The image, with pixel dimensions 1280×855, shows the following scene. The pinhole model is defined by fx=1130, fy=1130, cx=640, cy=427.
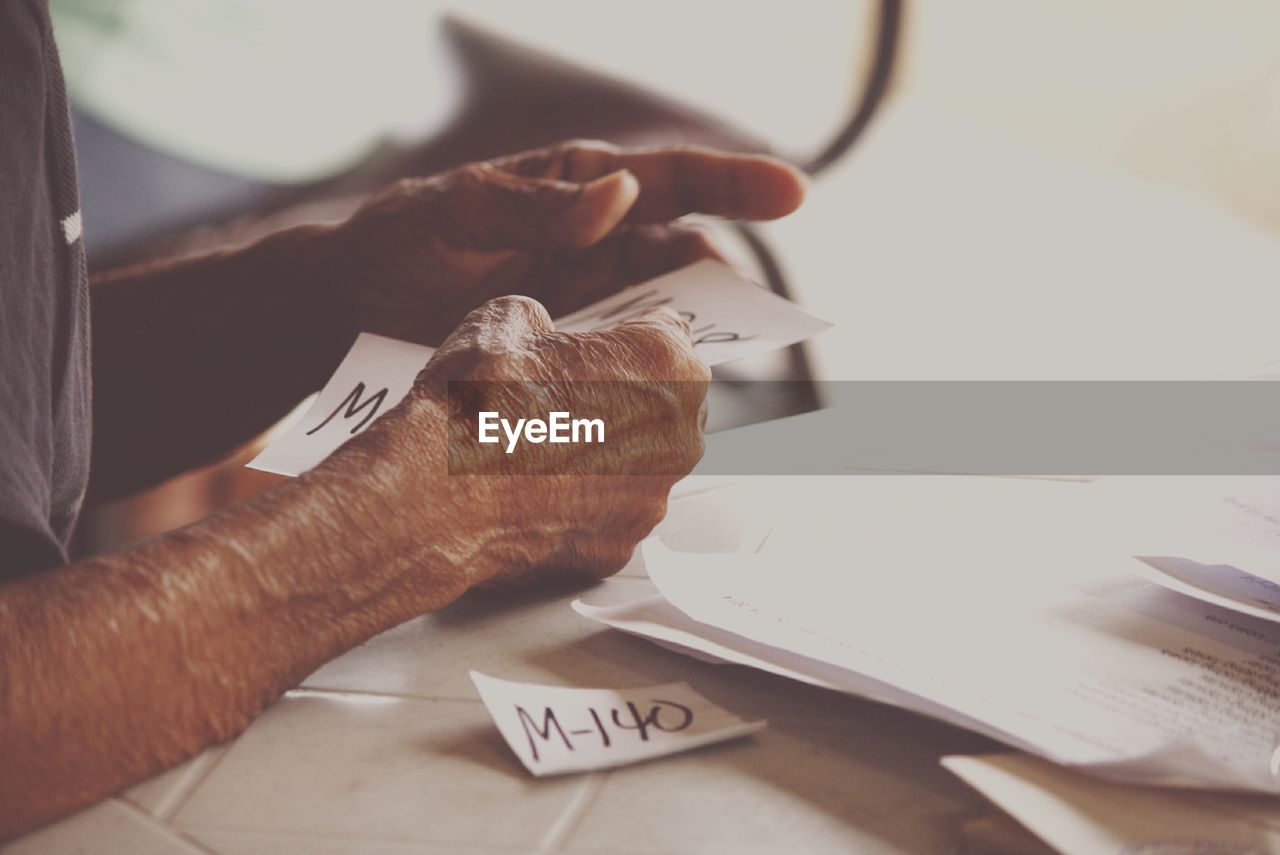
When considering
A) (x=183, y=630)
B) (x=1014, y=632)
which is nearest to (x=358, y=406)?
(x=183, y=630)

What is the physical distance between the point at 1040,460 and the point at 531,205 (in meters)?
0.49

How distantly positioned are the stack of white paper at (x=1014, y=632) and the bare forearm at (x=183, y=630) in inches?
5.1

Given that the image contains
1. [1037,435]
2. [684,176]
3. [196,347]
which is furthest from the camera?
[196,347]

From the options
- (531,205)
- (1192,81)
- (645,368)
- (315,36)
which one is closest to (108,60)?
(315,36)

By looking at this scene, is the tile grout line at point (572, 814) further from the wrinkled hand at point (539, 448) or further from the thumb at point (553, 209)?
the thumb at point (553, 209)

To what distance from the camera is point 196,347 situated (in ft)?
4.00

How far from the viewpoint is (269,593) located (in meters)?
0.46

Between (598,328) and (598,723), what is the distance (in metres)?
0.33

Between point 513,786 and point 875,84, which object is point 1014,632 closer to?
point 513,786

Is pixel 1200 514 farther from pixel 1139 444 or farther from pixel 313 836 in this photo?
pixel 313 836

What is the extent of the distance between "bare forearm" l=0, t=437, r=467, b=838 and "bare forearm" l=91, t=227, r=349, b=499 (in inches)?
28.3

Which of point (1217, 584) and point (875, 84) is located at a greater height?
point (875, 84)

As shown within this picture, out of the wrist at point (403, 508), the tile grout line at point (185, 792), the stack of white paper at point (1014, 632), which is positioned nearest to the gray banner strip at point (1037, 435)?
the stack of white paper at point (1014, 632)

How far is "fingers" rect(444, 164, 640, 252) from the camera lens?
978 mm
